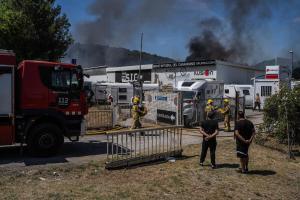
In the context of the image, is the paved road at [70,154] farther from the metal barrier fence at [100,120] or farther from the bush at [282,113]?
the bush at [282,113]

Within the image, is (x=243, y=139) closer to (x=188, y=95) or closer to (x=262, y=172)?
(x=262, y=172)

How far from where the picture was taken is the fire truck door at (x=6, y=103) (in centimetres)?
1012

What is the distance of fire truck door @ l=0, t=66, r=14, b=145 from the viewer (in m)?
10.1

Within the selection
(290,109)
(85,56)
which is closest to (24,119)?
(290,109)

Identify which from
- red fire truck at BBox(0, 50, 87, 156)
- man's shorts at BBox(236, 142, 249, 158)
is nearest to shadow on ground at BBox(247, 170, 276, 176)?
man's shorts at BBox(236, 142, 249, 158)

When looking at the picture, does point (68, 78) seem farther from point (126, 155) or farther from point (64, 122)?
point (126, 155)

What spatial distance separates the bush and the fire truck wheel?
7199 millimetres

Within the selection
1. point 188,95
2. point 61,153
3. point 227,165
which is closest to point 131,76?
point 188,95

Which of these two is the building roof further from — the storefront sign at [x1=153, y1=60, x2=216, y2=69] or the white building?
the storefront sign at [x1=153, y1=60, x2=216, y2=69]

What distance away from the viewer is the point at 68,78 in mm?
10930

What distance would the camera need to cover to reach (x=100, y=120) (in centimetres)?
1677

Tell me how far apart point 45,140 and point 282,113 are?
7.67 meters

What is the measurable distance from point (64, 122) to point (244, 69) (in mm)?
31950

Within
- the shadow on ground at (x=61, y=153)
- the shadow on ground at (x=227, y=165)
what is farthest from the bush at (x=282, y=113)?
the shadow on ground at (x=61, y=153)
